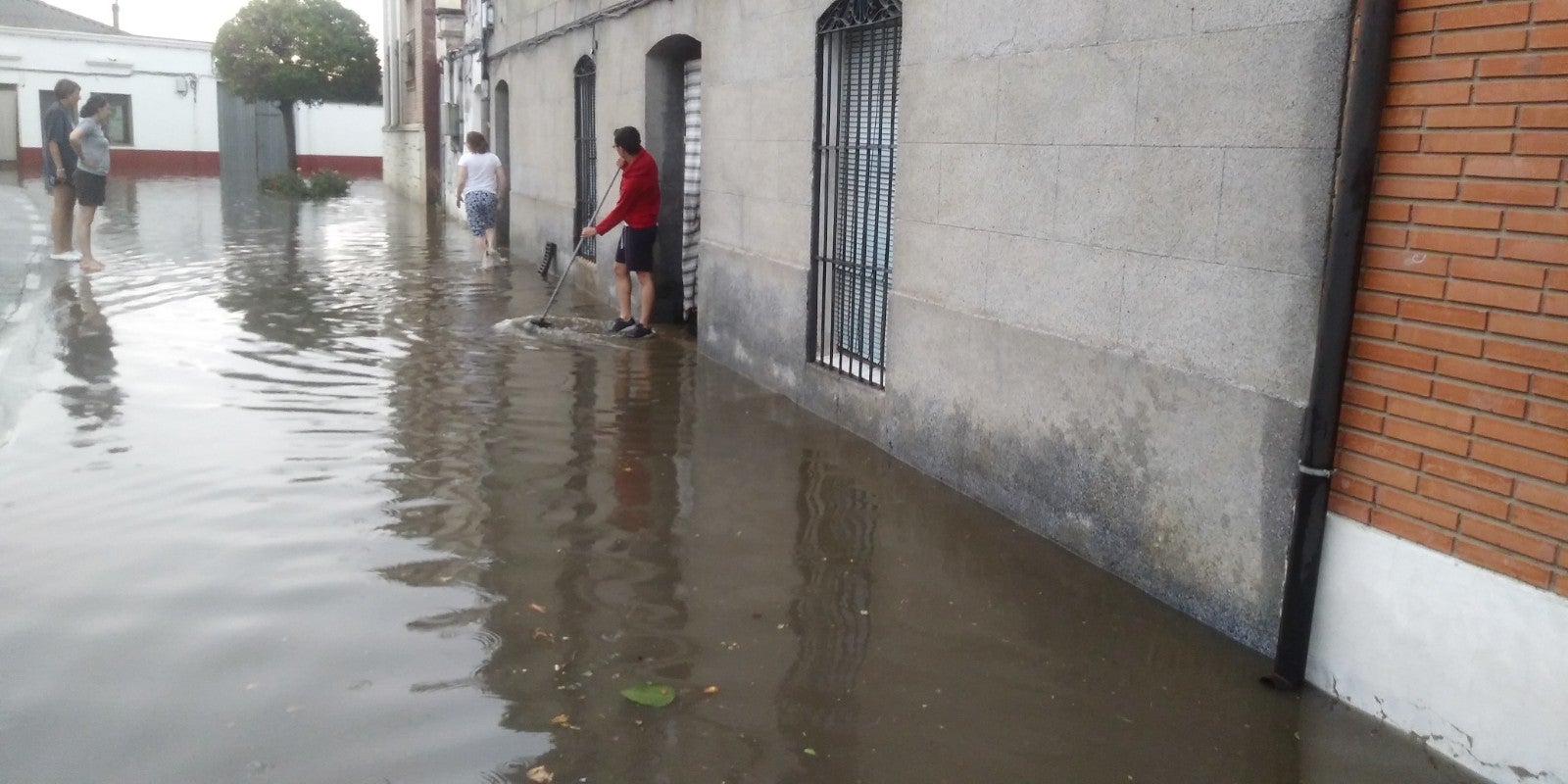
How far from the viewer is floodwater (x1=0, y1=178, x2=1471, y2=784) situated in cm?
339

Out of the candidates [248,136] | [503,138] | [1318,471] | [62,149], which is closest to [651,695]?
[1318,471]

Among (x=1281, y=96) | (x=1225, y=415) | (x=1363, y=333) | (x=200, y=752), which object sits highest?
(x=1281, y=96)

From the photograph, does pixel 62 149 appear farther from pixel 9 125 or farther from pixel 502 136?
pixel 9 125

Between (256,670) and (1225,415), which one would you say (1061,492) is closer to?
(1225,415)

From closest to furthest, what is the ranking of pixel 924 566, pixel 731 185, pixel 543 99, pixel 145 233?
pixel 924 566, pixel 731 185, pixel 543 99, pixel 145 233

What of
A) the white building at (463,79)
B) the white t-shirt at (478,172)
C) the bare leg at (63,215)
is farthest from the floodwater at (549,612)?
the white building at (463,79)

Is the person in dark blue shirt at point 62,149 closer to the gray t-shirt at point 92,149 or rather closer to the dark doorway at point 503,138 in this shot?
the gray t-shirt at point 92,149

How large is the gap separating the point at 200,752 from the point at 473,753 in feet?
2.27

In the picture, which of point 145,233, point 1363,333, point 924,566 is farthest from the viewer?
point 145,233

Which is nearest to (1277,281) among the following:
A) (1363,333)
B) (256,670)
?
(1363,333)

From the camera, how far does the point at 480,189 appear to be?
48.4ft

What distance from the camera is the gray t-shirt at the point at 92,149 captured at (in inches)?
491

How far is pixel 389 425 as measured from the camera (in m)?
6.72

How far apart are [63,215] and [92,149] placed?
1037mm
